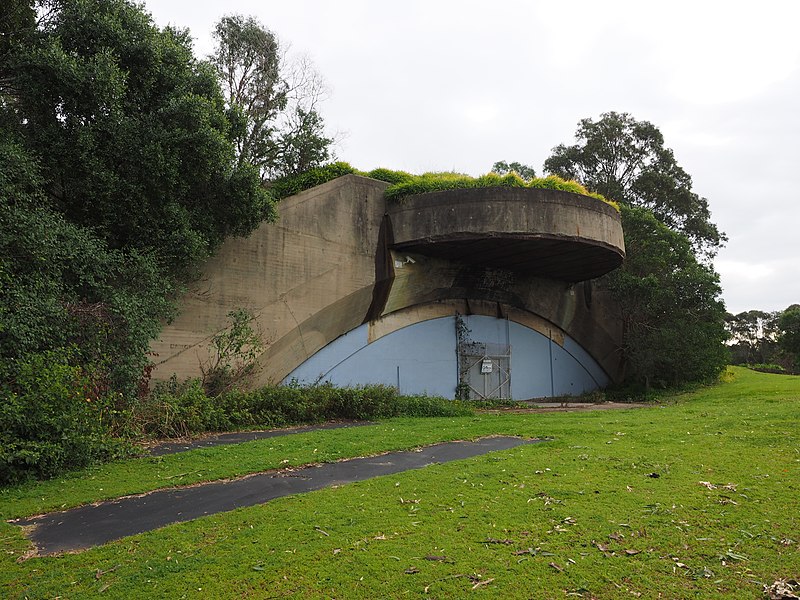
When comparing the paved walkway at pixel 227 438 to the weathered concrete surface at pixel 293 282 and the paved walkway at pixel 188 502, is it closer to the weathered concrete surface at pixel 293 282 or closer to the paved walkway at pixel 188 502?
the paved walkway at pixel 188 502

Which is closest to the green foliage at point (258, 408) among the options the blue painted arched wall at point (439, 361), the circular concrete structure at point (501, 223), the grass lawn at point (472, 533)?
the grass lawn at point (472, 533)

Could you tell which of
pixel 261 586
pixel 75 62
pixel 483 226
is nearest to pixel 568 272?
pixel 483 226

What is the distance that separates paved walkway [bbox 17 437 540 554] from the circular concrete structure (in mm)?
9021

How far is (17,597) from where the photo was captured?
3773 mm

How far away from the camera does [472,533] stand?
4.70m

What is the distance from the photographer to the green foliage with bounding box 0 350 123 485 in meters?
7.11

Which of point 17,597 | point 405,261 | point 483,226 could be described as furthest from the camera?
point 405,261

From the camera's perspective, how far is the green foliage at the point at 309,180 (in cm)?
1608

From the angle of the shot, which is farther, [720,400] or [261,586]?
[720,400]

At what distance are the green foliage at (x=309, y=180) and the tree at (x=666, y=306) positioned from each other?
12.8m

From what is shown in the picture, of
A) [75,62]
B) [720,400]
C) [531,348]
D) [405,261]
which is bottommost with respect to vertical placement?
[720,400]

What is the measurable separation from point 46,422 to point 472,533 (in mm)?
5951

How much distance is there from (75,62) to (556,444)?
35.0ft

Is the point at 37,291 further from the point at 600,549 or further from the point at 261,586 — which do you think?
the point at 600,549
